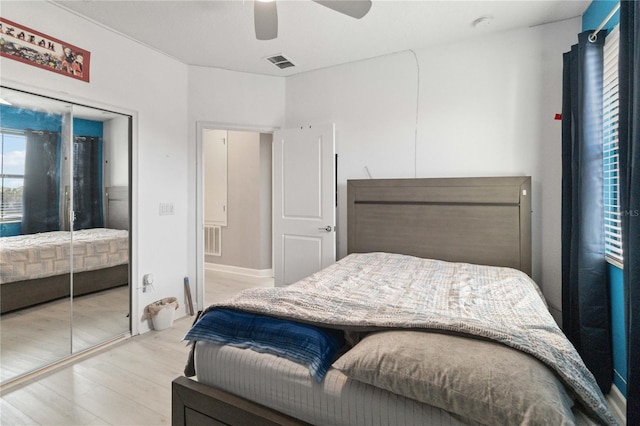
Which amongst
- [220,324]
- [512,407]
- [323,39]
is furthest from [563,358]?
[323,39]

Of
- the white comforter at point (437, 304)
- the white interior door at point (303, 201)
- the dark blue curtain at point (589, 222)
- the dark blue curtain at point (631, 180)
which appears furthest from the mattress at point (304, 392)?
the white interior door at point (303, 201)

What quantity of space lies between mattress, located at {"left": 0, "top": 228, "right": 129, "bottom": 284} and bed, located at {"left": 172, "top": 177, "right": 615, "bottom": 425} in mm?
1744

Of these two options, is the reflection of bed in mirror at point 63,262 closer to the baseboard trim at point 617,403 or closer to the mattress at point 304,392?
the mattress at point 304,392

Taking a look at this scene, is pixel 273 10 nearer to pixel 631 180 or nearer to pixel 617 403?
pixel 631 180

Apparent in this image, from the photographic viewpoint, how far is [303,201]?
3.47 meters

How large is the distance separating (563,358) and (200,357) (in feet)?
4.66

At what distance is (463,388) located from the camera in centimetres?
93

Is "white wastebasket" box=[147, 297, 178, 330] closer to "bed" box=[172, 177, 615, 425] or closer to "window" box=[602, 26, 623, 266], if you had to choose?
"bed" box=[172, 177, 615, 425]

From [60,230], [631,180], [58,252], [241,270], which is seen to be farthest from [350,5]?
[241,270]

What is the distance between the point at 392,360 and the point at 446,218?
2.09 metres

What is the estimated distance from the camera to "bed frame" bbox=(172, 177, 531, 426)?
8.71 feet

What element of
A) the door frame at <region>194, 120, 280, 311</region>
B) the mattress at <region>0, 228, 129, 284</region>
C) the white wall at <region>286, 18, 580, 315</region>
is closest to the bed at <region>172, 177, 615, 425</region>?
the white wall at <region>286, 18, 580, 315</region>

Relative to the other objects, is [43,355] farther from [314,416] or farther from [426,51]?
[426,51]

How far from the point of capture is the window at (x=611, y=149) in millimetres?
2010
